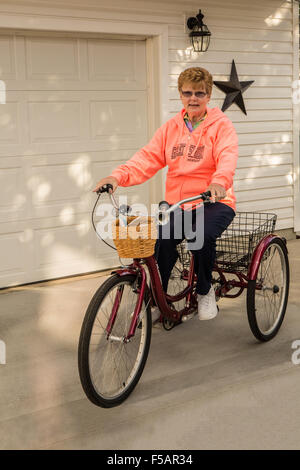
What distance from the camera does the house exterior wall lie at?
6.25 metres

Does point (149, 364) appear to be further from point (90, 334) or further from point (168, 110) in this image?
point (168, 110)

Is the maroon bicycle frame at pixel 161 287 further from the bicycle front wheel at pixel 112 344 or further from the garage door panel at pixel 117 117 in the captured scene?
the garage door panel at pixel 117 117

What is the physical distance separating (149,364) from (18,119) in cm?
279

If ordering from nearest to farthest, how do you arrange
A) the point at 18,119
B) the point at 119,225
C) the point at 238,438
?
the point at 238,438 → the point at 119,225 → the point at 18,119

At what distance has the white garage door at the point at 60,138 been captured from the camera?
5547 millimetres

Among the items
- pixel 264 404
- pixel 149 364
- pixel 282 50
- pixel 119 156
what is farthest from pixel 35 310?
pixel 282 50

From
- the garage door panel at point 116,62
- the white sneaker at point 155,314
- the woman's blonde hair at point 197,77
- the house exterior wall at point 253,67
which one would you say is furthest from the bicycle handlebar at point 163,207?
the house exterior wall at point 253,67

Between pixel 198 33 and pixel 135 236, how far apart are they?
395 centimetres

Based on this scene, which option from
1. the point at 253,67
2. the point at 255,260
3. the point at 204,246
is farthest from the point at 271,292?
the point at 253,67

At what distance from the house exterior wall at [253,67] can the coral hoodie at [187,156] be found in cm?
238

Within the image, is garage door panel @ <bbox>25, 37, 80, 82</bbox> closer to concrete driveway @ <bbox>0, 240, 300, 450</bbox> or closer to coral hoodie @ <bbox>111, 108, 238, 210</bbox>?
coral hoodie @ <bbox>111, 108, 238, 210</bbox>

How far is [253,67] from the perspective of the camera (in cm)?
702

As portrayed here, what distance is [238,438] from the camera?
9.57 ft

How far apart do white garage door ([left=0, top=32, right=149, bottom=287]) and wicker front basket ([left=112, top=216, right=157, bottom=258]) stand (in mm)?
2691
